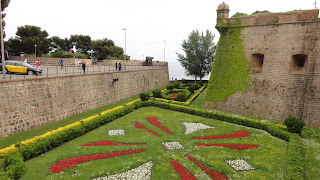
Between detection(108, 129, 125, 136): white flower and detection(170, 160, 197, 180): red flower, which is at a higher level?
detection(108, 129, 125, 136): white flower

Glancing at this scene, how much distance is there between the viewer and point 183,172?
1053 centimetres

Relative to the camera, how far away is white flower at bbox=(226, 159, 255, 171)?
36.1 feet

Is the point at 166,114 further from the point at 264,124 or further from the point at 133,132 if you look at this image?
the point at 264,124

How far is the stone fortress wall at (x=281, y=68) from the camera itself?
58.6 feet

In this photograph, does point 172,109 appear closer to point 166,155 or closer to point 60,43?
point 166,155

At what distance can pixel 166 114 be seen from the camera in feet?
70.6

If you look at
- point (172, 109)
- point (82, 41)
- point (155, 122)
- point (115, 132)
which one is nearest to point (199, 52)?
point (172, 109)

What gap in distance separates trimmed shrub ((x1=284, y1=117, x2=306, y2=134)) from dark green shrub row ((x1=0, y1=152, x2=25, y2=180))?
57.4ft

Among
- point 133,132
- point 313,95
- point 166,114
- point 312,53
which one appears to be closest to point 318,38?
point 312,53

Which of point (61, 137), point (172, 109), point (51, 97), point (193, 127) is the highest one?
point (51, 97)

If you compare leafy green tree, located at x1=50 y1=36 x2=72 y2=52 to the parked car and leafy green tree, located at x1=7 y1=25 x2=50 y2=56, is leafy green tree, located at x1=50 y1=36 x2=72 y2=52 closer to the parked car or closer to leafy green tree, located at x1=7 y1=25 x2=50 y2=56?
leafy green tree, located at x1=7 y1=25 x2=50 y2=56

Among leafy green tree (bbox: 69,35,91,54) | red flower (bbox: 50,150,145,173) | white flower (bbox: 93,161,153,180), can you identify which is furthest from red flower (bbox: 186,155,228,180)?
leafy green tree (bbox: 69,35,91,54)

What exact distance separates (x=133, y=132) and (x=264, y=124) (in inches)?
424

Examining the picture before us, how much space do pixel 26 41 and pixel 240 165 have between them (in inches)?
1975
